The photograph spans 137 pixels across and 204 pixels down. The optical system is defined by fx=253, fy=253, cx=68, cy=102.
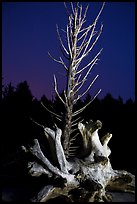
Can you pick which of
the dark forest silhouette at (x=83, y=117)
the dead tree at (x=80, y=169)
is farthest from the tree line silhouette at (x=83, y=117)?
the dead tree at (x=80, y=169)

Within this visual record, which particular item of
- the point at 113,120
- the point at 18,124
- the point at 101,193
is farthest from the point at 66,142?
the point at 18,124

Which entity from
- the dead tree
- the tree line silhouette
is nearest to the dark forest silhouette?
the tree line silhouette

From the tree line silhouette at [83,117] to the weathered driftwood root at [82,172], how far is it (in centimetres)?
147

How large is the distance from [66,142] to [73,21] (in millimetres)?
1512

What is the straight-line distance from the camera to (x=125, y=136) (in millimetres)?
4113

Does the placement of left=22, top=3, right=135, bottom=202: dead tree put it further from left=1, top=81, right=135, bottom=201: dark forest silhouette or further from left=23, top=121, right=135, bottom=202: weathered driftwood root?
left=1, top=81, right=135, bottom=201: dark forest silhouette

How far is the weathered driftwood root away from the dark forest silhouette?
4.79 feet

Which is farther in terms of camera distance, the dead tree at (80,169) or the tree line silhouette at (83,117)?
the tree line silhouette at (83,117)

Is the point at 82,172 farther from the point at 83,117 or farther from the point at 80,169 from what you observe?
the point at 83,117

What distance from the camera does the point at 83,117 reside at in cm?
449

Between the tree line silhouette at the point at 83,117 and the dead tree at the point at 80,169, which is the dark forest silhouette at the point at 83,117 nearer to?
the tree line silhouette at the point at 83,117

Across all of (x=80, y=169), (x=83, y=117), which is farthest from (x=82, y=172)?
(x=83, y=117)

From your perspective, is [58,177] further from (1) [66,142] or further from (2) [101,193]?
(1) [66,142]

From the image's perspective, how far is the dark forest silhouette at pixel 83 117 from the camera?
409 centimetres
